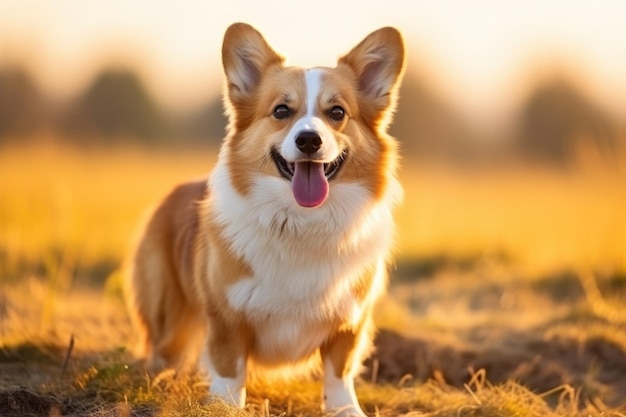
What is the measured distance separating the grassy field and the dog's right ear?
5.13 feet

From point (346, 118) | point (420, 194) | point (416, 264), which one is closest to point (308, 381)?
point (346, 118)

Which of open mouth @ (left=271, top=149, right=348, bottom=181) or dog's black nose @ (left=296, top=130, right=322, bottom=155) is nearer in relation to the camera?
dog's black nose @ (left=296, top=130, right=322, bottom=155)

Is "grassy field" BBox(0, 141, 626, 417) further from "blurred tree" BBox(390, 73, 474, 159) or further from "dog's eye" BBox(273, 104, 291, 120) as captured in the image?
"blurred tree" BBox(390, 73, 474, 159)

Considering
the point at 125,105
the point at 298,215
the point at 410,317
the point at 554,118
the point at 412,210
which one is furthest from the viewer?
the point at 554,118

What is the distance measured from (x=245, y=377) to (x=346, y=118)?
144 centimetres

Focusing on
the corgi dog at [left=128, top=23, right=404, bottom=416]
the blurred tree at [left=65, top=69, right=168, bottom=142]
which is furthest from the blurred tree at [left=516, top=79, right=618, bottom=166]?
the corgi dog at [left=128, top=23, right=404, bottom=416]

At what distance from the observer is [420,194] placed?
17.4 m

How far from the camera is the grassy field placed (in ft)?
15.3

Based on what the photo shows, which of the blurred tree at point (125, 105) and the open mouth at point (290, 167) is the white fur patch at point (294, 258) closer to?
the open mouth at point (290, 167)

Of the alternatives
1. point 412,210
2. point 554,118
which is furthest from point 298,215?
point 554,118

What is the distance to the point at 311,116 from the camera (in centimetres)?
456

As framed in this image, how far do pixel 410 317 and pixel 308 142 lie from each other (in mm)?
3453

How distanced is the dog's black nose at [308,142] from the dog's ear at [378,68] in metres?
0.74

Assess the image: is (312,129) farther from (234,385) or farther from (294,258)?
(234,385)
